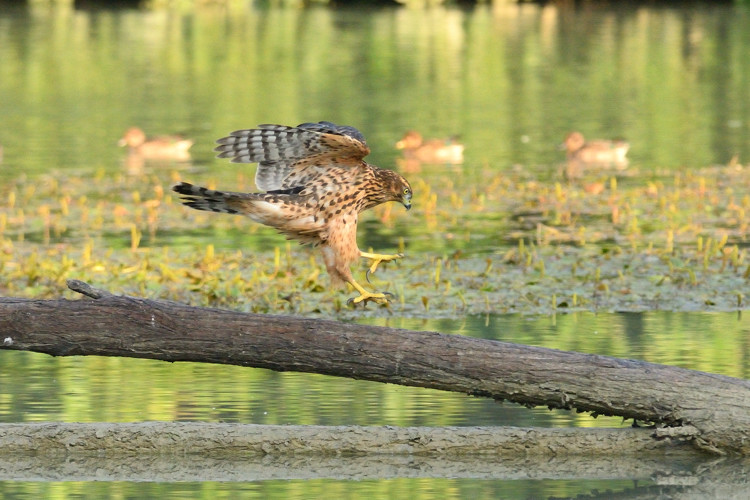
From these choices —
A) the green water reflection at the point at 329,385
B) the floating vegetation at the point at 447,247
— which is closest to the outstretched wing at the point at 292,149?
the green water reflection at the point at 329,385

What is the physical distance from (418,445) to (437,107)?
53.3ft

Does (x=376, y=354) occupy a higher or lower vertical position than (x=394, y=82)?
lower

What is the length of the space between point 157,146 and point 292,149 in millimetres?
9894

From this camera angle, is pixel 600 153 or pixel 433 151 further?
pixel 433 151

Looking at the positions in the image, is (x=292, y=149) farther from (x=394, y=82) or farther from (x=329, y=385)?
(x=394, y=82)

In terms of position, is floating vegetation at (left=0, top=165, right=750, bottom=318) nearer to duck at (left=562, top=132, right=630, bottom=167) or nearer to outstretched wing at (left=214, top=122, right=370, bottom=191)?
duck at (left=562, top=132, right=630, bottom=167)

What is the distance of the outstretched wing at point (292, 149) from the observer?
7.66 meters


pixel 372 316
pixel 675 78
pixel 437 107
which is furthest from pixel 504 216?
pixel 675 78

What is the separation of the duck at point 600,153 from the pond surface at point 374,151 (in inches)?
10.2

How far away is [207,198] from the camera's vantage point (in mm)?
7535

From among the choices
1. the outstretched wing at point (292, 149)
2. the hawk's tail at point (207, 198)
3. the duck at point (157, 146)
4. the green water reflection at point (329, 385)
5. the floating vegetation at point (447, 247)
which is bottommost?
the green water reflection at point (329, 385)

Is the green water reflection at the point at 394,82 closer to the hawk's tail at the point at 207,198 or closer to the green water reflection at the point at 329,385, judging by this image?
the green water reflection at the point at 329,385

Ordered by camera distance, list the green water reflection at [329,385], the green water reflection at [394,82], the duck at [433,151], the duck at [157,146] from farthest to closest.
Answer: the green water reflection at [394,82], the duck at [157,146], the duck at [433,151], the green water reflection at [329,385]

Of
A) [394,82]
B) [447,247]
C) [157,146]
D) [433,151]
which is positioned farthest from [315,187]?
[394,82]
